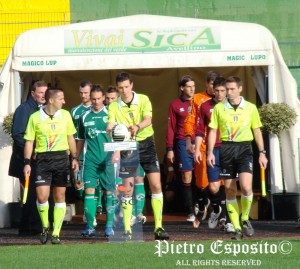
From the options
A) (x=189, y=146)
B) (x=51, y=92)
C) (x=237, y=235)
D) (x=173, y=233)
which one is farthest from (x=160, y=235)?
(x=189, y=146)

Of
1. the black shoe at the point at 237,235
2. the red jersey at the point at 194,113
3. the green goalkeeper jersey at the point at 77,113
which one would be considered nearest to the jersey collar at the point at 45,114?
the green goalkeeper jersey at the point at 77,113

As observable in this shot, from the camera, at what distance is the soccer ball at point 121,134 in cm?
1347

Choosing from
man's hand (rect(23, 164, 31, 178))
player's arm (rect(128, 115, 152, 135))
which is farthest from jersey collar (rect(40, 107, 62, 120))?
player's arm (rect(128, 115, 152, 135))

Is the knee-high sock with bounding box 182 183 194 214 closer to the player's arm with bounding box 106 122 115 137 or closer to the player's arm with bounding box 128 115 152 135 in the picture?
the player's arm with bounding box 128 115 152 135

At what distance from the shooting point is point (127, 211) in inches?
549

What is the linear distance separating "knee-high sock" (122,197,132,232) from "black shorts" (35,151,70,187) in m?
0.81

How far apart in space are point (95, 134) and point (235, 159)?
2312 millimetres

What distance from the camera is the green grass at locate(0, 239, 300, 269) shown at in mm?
10867

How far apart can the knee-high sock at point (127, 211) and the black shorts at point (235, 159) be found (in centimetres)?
126

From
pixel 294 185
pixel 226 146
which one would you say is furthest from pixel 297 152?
pixel 226 146

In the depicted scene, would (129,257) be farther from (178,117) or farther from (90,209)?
(178,117)

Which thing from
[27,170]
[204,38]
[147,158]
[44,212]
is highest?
[204,38]

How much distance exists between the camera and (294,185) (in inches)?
699

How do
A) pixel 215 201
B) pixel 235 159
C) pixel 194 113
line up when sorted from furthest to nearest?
pixel 194 113
pixel 215 201
pixel 235 159
